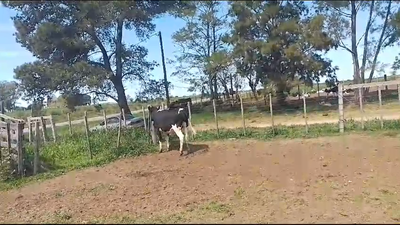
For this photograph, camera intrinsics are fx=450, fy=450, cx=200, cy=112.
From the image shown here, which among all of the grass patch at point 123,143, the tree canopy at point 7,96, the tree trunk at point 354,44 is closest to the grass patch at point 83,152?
the grass patch at point 123,143

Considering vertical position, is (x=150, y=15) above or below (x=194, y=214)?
above

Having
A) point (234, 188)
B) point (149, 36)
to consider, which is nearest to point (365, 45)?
point (149, 36)

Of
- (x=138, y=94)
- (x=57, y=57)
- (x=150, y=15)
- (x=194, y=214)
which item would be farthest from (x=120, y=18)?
(x=194, y=214)

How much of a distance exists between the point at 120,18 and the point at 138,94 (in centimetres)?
599

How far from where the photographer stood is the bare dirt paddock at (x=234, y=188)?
466 cm

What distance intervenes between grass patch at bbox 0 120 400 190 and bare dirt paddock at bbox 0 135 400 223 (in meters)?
0.76

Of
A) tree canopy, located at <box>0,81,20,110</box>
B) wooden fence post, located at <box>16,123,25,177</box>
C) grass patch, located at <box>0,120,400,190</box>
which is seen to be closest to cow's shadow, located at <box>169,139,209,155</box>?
grass patch, located at <box>0,120,400,190</box>

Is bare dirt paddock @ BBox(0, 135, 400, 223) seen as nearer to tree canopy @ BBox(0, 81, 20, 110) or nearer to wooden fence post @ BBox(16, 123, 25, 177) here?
wooden fence post @ BBox(16, 123, 25, 177)

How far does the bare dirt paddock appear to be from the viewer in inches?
183

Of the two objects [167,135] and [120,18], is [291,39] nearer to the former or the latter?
[120,18]

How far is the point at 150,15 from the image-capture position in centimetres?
2367

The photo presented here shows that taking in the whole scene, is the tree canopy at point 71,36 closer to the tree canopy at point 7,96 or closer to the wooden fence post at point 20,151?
the tree canopy at point 7,96

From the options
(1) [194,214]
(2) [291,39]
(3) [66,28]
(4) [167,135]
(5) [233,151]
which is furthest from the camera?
(2) [291,39]

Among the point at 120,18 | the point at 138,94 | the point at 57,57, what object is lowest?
the point at 138,94
